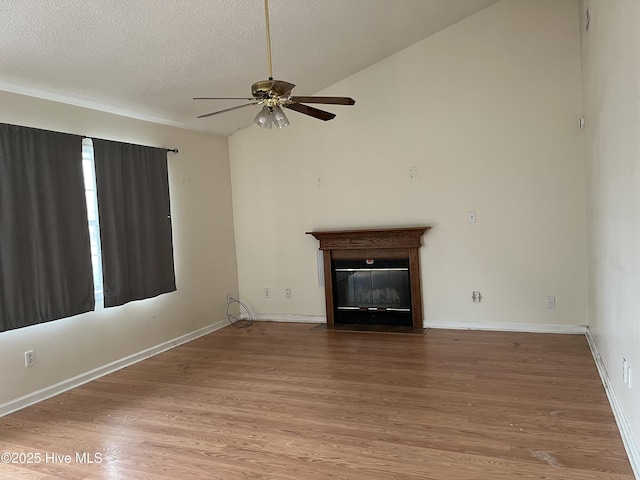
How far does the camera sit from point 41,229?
3463mm

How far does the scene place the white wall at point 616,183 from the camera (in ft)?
6.86

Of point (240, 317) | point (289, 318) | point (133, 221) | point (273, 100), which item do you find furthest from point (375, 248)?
point (273, 100)

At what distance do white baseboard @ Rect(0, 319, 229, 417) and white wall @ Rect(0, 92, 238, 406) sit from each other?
0.04 m

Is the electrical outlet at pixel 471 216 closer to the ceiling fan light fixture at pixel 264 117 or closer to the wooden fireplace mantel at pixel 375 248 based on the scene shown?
the wooden fireplace mantel at pixel 375 248

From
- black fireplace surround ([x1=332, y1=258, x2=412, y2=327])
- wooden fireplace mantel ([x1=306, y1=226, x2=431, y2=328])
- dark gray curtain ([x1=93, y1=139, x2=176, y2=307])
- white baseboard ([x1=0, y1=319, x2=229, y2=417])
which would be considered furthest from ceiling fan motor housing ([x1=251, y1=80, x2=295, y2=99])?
black fireplace surround ([x1=332, y1=258, x2=412, y2=327])

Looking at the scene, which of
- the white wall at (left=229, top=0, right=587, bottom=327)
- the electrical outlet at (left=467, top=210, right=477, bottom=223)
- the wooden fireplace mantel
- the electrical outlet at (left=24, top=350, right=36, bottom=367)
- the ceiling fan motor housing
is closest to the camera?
the ceiling fan motor housing

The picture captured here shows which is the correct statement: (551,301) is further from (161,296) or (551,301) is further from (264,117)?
(161,296)

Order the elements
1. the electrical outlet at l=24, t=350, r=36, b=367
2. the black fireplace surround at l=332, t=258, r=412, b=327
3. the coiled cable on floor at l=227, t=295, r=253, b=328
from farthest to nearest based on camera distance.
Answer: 1. the coiled cable on floor at l=227, t=295, r=253, b=328
2. the black fireplace surround at l=332, t=258, r=412, b=327
3. the electrical outlet at l=24, t=350, r=36, b=367

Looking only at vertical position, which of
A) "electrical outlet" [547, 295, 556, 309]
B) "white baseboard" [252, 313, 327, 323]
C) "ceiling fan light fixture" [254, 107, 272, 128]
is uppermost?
"ceiling fan light fixture" [254, 107, 272, 128]

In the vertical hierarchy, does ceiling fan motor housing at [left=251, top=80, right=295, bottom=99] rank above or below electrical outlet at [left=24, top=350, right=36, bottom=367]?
above

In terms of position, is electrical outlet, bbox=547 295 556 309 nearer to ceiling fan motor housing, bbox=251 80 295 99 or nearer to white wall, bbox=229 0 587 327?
white wall, bbox=229 0 587 327

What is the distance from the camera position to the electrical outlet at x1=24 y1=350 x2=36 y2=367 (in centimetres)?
339

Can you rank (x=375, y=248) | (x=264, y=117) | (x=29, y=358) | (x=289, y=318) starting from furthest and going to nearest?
(x=289, y=318) < (x=375, y=248) < (x=29, y=358) < (x=264, y=117)

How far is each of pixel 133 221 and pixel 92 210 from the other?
0.41 meters
